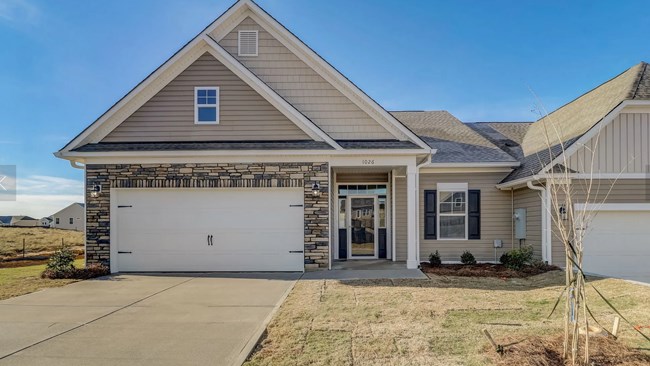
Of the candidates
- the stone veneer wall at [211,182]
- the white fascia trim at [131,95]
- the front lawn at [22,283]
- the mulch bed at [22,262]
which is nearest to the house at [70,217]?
Answer: the mulch bed at [22,262]

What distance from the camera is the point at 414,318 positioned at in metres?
6.10

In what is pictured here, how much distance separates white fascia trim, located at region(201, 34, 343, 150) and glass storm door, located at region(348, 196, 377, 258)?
3265 mm

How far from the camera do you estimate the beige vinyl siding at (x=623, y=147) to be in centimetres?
1092

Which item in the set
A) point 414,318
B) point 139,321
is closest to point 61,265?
point 139,321

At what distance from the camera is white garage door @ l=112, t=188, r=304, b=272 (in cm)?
1098

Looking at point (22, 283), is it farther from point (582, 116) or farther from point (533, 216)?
point (582, 116)

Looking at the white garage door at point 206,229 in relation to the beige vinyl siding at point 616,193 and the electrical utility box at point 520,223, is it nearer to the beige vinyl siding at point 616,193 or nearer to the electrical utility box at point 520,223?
the electrical utility box at point 520,223

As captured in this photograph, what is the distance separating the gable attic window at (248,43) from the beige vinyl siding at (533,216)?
908cm

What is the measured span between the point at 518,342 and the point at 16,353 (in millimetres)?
5935

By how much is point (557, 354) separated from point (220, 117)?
9.50 metres

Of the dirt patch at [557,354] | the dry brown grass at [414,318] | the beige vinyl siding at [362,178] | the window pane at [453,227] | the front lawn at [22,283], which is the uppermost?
the beige vinyl siding at [362,178]

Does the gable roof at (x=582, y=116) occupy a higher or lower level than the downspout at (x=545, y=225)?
higher

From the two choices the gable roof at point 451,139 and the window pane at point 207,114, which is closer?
the window pane at point 207,114

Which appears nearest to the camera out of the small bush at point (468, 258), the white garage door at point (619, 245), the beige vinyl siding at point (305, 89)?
the white garage door at point (619, 245)
